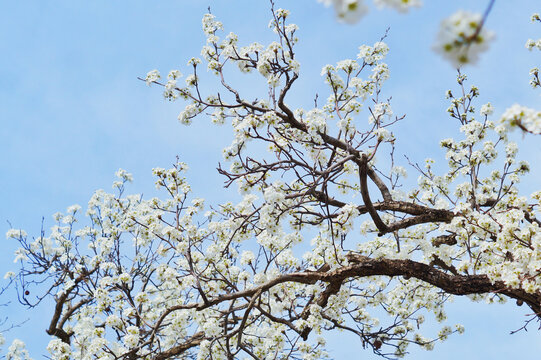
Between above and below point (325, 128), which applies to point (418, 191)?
above

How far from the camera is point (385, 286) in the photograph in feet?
27.8

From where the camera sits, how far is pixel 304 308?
7.50 metres

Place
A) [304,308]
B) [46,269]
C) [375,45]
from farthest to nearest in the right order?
[46,269], [375,45], [304,308]

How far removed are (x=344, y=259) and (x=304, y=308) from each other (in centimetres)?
115

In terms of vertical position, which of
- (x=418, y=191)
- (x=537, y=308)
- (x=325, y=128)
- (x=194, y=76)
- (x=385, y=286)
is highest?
(x=194, y=76)

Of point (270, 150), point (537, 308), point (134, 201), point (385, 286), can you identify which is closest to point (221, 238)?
point (270, 150)

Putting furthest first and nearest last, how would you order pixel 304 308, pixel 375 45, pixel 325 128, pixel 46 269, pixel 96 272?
1. pixel 46 269
2. pixel 96 272
3. pixel 375 45
4. pixel 304 308
5. pixel 325 128

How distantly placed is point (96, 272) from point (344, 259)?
493 cm

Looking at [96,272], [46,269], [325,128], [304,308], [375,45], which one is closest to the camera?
[325,128]

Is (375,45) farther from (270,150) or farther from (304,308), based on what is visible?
(304,308)

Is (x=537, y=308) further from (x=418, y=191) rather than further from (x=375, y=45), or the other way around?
(x=375, y=45)

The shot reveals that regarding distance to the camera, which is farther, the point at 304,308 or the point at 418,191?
the point at 418,191

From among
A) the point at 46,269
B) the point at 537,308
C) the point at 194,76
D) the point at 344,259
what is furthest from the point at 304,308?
the point at 46,269

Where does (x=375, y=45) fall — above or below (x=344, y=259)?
above
